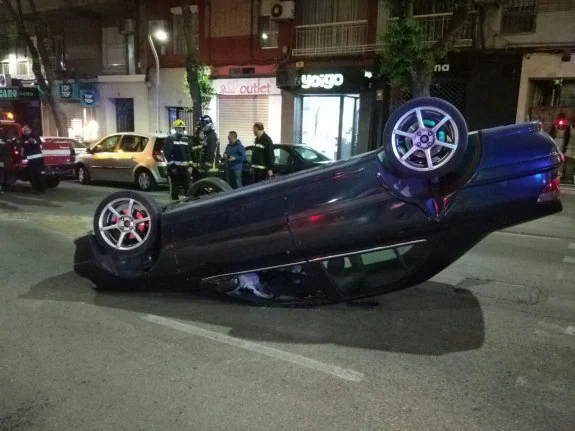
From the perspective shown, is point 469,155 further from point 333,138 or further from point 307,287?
point 333,138

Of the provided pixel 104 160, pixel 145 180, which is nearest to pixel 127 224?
pixel 145 180

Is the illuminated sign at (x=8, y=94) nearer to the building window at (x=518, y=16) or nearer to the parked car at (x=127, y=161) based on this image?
the parked car at (x=127, y=161)

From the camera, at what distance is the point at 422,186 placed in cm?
386

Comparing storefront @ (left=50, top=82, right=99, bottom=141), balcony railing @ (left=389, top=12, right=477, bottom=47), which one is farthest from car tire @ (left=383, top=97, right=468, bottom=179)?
storefront @ (left=50, top=82, right=99, bottom=141)

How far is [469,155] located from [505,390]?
65.0 inches

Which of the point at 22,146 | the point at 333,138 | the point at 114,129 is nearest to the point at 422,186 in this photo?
the point at 22,146

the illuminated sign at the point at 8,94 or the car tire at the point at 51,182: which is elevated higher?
the illuminated sign at the point at 8,94

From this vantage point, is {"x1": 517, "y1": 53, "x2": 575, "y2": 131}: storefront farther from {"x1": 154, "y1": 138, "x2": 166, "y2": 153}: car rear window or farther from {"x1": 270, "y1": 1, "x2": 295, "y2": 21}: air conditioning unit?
{"x1": 154, "y1": 138, "x2": 166, "y2": 153}: car rear window

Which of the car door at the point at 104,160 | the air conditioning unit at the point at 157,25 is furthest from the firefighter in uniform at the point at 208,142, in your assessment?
the air conditioning unit at the point at 157,25

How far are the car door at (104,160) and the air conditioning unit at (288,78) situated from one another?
6422mm

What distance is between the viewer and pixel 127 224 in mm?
5016

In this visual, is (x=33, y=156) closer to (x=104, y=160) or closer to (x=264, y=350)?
(x=104, y=160)

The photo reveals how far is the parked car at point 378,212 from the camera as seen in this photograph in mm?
3779

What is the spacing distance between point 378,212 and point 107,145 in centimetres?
1239
